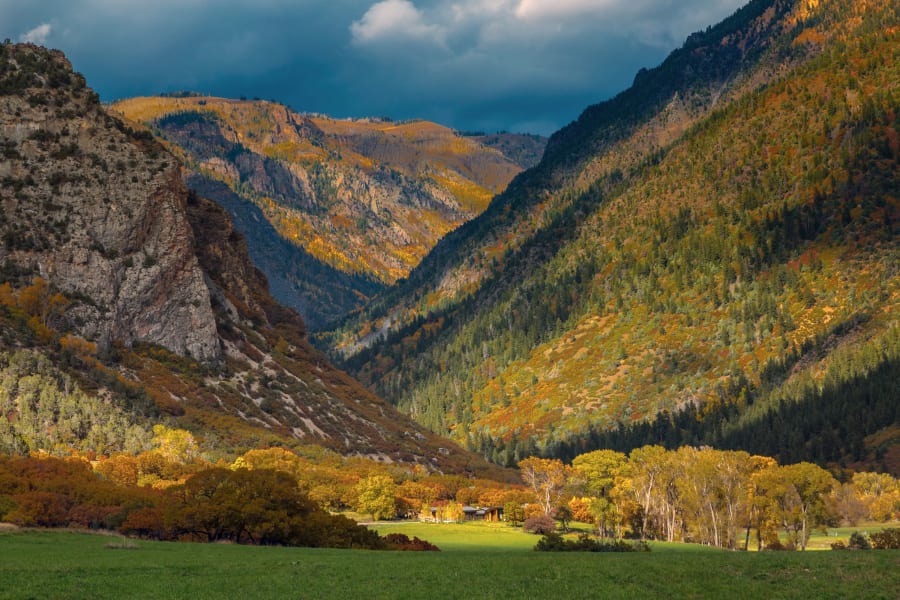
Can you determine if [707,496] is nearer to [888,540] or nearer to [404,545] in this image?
[888,540]

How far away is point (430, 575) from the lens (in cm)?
Answer: 5097

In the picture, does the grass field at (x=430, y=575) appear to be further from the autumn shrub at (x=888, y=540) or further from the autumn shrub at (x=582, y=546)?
the autumn shrub at (x=888, y=540)

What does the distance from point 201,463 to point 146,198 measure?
79349mm

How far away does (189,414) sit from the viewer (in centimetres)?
16525

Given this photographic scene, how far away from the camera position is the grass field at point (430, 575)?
4338cm

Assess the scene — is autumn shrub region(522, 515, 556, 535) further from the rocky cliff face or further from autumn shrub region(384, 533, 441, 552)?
the rocky cliff face

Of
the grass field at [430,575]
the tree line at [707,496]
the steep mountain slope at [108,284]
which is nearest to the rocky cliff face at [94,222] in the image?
the steep mountain slope at [108,284]

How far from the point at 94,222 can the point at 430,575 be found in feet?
506

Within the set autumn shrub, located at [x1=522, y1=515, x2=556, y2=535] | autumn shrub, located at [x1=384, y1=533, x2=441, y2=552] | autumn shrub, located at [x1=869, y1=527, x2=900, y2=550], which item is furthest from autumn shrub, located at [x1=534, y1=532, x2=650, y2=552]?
autumn shrub, located at [x1=522, y1=515, x2=556, y2=535]

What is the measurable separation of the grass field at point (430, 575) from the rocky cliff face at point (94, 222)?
122330mm

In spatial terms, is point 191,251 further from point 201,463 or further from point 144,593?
point 144,593

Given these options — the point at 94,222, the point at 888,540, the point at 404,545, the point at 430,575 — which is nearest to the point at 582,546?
the point at 404,545

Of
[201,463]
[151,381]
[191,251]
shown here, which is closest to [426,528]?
[201,463]

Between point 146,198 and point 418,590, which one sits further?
point 146,198
